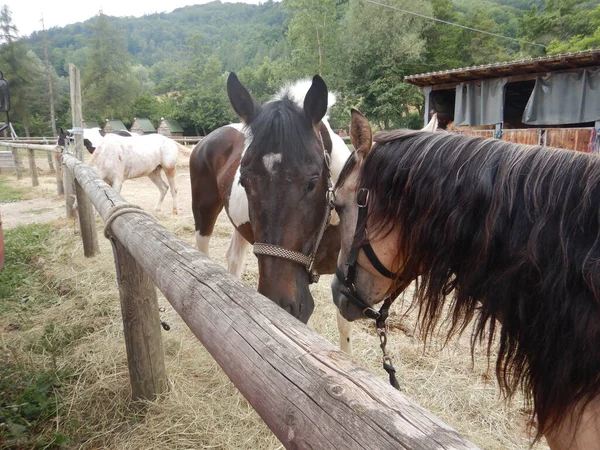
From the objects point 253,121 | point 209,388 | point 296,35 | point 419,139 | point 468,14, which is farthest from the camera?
point 468,14

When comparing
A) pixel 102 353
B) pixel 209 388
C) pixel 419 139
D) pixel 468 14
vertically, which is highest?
pixel 468 14

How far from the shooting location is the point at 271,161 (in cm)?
178

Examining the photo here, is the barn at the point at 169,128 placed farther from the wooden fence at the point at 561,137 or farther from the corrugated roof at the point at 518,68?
the wooden fence at the point at 561,137

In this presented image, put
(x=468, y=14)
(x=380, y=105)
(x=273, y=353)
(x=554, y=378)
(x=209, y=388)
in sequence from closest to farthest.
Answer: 1. (x=273, y=353)
2. (x=554, y=378)
3. (x=209, y=388)
4. (x=380, y=105)
5. (x=468, y=14)

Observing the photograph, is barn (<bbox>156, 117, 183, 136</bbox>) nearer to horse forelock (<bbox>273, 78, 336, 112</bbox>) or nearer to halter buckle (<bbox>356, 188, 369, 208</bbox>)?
horse forelock (<bbox>273, 78, 336, 112</bbox>)

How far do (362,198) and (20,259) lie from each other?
5.27m

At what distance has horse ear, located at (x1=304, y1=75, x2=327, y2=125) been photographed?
192 centimetres

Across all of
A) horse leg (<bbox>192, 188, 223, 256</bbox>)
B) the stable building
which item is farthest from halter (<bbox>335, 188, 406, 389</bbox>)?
the stable building

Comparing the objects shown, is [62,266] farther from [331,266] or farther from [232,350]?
[232,350]

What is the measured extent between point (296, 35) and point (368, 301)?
1349 inches

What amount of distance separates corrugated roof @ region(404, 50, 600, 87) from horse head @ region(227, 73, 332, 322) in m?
8.32

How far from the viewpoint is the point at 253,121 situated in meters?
1.97

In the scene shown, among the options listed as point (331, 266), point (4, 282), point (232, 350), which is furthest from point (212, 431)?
point (4, 282)

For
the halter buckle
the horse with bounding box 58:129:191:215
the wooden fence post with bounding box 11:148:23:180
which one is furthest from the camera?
the wooden fence post with bounding box 11:148:23:180
